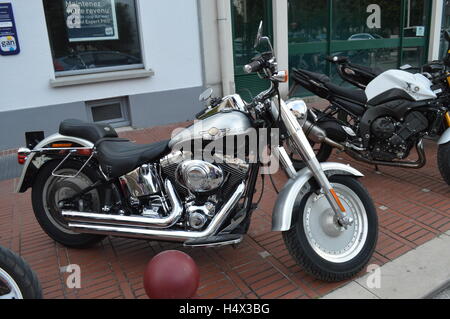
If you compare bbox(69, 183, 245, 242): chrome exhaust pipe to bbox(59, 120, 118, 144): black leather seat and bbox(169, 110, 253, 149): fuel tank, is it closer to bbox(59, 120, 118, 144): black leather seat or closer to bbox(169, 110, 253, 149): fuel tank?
bbox(169, 110, 253, 149): fuel tank

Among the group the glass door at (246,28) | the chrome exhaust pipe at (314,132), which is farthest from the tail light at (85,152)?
the glass door at (246,28)

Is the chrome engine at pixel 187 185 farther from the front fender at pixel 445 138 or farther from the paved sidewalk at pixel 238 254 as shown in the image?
the front fender at pixel 445 138

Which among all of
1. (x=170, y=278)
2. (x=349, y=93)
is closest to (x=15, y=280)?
(x=170, y=278)

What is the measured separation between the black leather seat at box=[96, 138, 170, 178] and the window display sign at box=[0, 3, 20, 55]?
3822mm

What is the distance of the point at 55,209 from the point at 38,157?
45 centimetres

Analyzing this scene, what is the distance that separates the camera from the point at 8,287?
200cm

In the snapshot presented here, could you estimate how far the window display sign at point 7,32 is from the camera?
559cm

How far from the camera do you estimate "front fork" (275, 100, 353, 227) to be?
2576 mm

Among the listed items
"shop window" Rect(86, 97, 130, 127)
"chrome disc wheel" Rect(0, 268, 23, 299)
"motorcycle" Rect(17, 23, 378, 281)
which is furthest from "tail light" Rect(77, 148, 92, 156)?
"shop window" Rect(86, 97, 130, 127)

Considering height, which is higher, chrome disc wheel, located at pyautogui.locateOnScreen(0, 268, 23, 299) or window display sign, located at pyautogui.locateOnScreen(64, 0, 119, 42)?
window display sign, located at pyautogui.locateOnScreen(64, 0, 119, 42)

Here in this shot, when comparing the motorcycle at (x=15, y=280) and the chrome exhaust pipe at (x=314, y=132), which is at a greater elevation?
the chrome exhaust pipe at (x=314, y=132)

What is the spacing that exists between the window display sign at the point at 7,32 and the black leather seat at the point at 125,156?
12.5ft

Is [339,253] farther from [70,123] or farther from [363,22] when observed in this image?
[363,22]

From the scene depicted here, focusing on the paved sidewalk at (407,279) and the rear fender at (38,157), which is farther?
the rear fender at (38,157)
